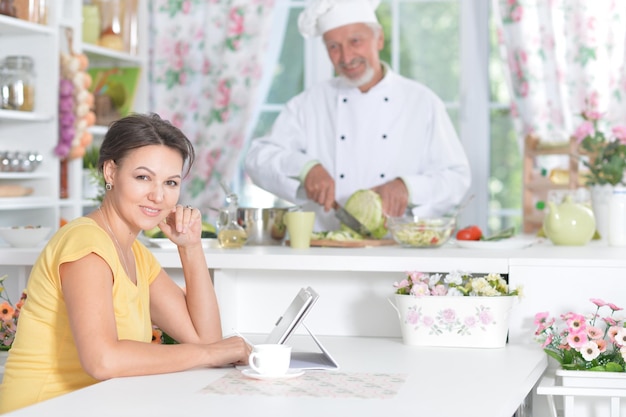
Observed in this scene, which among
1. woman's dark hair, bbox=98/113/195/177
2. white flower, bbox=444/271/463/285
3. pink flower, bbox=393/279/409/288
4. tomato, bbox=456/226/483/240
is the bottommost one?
pink flower, bbox=393/279/409/288

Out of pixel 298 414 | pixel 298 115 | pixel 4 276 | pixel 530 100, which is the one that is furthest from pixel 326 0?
pixel 298 414

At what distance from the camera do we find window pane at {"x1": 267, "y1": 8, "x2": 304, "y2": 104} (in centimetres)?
523

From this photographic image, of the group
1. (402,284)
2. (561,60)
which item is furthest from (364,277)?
(561,60)

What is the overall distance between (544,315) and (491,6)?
2.97 meters

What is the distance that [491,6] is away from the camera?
5000mm

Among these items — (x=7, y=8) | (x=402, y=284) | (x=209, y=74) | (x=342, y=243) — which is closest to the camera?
(x=402, y=284)

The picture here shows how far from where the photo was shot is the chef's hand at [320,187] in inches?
131

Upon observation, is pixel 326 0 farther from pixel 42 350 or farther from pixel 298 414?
pixel 298 414

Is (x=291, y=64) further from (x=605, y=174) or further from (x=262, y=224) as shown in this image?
(x=262, y=224)

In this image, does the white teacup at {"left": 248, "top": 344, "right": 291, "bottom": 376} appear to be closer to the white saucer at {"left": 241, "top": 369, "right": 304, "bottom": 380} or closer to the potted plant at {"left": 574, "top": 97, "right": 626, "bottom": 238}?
the white saucer at {"left": 241, "top": 369, "right": 304, "bottom": 380}

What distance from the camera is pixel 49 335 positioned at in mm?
1975

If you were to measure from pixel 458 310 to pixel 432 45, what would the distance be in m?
2.90

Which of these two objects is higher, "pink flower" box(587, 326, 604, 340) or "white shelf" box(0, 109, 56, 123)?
"white shelf" box(0, 109, 56, 123)

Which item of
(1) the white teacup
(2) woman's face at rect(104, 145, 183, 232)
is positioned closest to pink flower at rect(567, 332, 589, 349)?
(1) the white teacup
